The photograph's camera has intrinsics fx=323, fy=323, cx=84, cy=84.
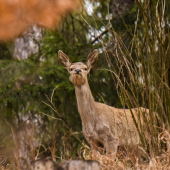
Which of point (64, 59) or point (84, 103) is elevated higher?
point (64, 59)

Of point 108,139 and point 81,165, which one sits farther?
point 108,139

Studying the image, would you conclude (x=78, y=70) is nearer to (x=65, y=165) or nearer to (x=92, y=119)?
(x=92, y=119)

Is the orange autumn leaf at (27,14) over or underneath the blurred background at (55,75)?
over

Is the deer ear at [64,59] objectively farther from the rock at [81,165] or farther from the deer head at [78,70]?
the rock at [81,165]

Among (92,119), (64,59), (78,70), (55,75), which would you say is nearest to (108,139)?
(92,119)

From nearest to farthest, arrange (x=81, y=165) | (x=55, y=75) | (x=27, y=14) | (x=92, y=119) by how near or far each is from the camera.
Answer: (x=81, y=165) < (x=92, y=119) < (x=55, y=75) < (x=27, y=14)

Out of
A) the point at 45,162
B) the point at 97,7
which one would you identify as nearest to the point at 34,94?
the point at 97,7

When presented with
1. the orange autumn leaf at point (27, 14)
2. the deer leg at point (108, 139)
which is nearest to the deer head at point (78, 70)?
the deer leg at point (108, 139)

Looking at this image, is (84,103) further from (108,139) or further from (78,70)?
(108,139)

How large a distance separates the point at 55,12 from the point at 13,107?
2279mm

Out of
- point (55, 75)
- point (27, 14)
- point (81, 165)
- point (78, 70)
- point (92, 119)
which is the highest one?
point (27, 14)

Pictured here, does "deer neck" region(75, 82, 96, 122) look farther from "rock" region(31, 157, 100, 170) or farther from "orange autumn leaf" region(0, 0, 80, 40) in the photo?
"orange autumn leaf" region(0, 0, 80, 40)

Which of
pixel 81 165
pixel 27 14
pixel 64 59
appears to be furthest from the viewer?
pixel 27 14

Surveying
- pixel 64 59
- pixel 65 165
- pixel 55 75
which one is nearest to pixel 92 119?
pixel 64 59
